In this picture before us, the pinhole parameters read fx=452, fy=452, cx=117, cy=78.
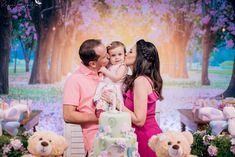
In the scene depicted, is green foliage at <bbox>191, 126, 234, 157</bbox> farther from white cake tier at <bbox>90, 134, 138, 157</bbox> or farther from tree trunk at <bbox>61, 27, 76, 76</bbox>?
tree trunk at <bbox>61, 27, 76, 76</bbox>

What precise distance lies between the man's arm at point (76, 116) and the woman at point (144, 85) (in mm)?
226

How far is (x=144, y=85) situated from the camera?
2.78m

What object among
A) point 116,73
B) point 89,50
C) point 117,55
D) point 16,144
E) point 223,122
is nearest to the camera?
point 89,50

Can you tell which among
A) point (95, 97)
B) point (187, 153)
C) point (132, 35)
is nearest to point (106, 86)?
point (95, 97)

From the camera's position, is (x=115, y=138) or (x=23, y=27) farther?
(x=23, y=27)

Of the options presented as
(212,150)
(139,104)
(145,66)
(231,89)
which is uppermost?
(145,66)

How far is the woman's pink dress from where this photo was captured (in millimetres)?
2828

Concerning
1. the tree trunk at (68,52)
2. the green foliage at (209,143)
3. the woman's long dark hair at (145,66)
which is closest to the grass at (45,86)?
the tree trunk at (68,52)

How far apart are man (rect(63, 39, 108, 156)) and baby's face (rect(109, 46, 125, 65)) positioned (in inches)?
38.1

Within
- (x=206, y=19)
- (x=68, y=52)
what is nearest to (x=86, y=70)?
(x=68, y=52)

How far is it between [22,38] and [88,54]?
10.5ft

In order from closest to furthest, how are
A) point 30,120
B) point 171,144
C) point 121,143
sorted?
point 121,143 < point 171,144 < point 30,120

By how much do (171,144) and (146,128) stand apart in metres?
0.25

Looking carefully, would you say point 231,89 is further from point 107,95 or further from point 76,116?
point 76,116
